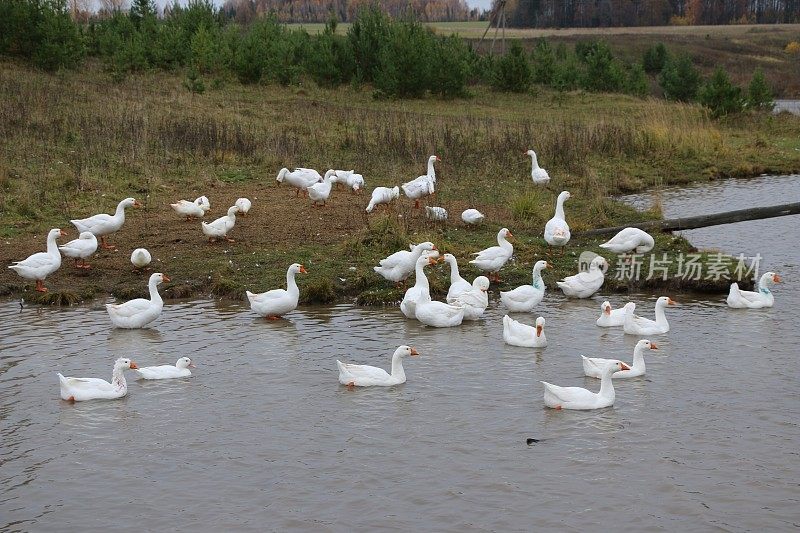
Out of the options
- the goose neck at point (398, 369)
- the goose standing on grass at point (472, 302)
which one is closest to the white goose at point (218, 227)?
the goose standing on grass at point (472, 302)

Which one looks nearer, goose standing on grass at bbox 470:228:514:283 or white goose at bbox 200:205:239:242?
goose standing on grass at bbox 470:228:514:283

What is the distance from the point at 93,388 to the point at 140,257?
5.00 meters

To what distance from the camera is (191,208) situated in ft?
59.9

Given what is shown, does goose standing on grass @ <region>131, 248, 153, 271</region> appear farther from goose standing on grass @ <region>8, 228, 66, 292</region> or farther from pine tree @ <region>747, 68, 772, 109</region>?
pine tree @ <region>747, 68, 772, 109</region>

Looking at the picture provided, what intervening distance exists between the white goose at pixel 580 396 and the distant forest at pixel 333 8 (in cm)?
10494

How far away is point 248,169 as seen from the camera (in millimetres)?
23766

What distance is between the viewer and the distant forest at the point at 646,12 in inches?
4518

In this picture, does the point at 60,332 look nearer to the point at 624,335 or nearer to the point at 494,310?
the point at 494,310

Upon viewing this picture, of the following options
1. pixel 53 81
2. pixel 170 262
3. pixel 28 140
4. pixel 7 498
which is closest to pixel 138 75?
pixel 53 81

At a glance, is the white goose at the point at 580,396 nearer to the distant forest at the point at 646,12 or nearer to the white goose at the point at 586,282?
the white goose at the point at 586,282

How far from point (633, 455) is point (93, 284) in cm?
944

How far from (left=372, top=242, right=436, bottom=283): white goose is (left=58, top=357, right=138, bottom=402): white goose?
4.97 meters

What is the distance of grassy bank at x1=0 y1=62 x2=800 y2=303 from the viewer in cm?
1628

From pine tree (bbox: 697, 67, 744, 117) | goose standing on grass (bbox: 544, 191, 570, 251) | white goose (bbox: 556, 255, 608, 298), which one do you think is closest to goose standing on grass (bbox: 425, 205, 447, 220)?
goose standing on grass (bbox: 544, 191, 570, 251)
